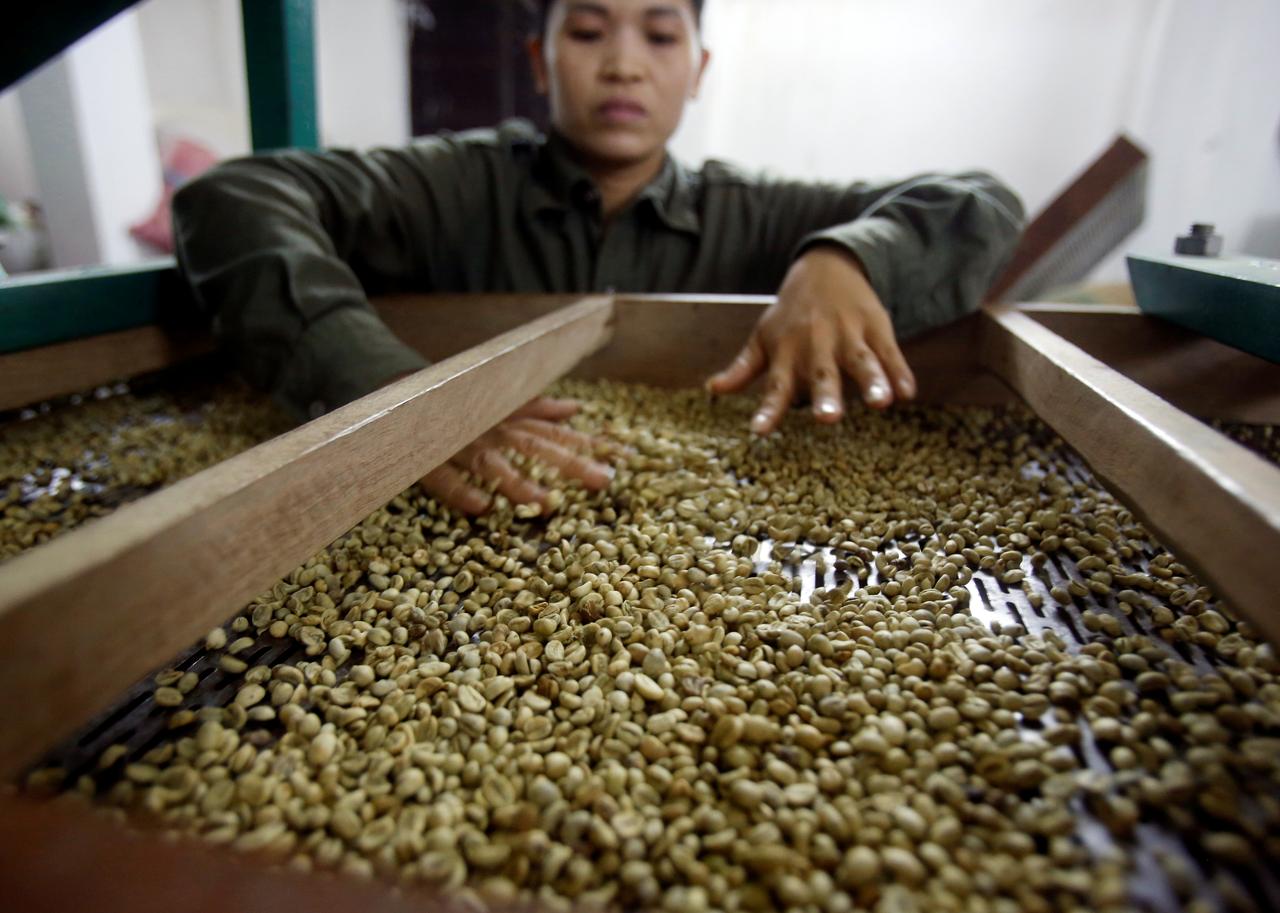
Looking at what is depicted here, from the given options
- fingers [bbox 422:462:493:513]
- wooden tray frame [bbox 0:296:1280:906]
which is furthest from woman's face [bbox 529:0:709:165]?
fingers [bbox 422:462:493:513]

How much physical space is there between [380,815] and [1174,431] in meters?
0.75

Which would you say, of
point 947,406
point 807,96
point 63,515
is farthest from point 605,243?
point 807,96

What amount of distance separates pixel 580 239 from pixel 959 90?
10.5ft

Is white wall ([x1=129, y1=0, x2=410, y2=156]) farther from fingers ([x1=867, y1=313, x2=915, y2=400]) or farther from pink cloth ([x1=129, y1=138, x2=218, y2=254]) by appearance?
fingers ([x1=867, y1=313, x2=915, y2=400])

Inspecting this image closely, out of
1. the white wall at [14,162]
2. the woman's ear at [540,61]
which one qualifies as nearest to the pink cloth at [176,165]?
the white wall at [14,162]

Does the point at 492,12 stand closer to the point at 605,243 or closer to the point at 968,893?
the point at 605,243

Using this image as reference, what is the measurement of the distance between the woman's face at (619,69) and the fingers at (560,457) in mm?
973

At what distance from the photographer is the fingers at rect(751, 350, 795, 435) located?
1.19 meters

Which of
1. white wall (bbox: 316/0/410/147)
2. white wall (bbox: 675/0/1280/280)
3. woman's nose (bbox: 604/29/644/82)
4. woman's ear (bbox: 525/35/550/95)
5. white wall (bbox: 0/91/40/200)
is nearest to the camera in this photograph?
woman's nose (bbox: 604/29/644/82)

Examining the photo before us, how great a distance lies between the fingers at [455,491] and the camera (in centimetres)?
102

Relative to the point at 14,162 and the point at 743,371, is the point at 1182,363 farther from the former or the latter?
the point at 14,162

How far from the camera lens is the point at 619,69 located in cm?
170

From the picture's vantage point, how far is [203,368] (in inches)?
69.8

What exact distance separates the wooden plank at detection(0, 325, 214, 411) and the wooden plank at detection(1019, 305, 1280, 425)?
1.76 metres
